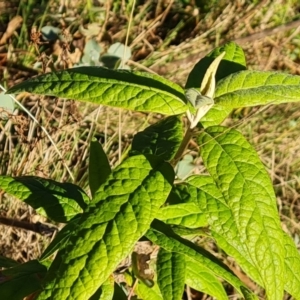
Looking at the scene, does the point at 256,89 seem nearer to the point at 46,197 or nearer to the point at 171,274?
the point at 171,274

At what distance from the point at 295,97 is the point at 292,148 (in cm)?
212

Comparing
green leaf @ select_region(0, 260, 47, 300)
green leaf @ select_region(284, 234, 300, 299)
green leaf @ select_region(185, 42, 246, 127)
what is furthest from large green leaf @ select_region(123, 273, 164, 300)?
green leaf @ select_region(185, 42, 246, 127)

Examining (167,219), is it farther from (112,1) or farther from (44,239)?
(112,1)

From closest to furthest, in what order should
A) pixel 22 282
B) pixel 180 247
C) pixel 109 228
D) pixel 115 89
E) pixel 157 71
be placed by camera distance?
pixel 109 228 → pixel 115 89 → pixel 180 247 → pixel 22 282 → pixel 157 71

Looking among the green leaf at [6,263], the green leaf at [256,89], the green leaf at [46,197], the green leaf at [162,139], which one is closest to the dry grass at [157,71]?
the green leaf at [6,263]

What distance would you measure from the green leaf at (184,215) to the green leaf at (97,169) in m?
0.20

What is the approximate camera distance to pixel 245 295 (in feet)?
4.56

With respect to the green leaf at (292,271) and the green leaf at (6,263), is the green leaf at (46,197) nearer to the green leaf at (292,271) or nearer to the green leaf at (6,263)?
the green leaf at (6,263)

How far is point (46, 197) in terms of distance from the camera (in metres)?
1.47

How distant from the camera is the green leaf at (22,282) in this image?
1.44 metres

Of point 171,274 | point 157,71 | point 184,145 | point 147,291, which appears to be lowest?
point 157,71

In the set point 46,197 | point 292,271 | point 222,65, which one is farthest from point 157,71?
point 292,271

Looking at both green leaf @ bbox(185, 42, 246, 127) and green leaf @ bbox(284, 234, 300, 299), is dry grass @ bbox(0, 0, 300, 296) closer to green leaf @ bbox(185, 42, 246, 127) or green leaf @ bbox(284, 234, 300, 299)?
green leaf @ bbox(185, 42, 246, 127)

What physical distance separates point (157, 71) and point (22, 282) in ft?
6.48
